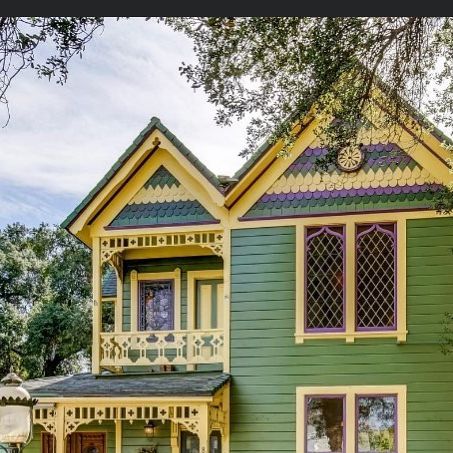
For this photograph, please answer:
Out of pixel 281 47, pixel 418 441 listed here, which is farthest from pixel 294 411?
pixel 281 47

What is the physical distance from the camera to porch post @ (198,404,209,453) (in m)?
7.57

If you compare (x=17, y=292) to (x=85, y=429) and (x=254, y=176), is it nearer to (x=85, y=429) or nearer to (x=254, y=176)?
(x=85, y=429)

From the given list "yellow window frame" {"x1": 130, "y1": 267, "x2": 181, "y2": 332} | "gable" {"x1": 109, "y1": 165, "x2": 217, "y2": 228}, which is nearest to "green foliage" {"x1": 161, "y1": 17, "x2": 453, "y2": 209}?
"gable" {"x1": 109, "y1": 165, "x2": 217, "y2": 228}

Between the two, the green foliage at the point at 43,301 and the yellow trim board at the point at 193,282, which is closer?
the yellow trim board at the point at 193,282

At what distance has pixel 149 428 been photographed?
27.4 ft

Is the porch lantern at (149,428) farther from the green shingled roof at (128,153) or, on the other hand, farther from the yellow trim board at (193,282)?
the green shingled roof at (128,153)

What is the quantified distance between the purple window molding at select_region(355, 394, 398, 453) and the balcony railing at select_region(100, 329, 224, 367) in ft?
4.10

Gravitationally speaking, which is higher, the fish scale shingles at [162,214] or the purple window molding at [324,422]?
the fish scale shingles at [162,214]

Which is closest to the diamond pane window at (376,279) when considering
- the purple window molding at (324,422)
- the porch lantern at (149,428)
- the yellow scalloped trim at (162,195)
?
the purple window molding at (324,422)

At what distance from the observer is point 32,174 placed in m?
11.6

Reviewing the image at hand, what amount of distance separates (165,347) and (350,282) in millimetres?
1687

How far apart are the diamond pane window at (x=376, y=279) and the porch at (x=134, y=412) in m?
1.29

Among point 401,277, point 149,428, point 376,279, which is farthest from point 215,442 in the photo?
point 401,277

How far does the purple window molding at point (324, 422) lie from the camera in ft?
25.4
